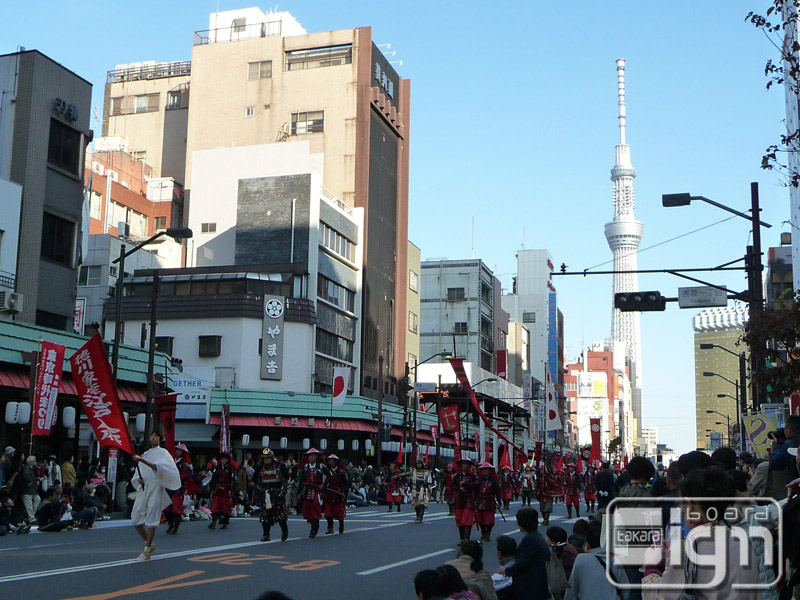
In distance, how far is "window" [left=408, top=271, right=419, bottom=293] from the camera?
7816 cm

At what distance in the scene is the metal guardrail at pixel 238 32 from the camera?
73.9 meters

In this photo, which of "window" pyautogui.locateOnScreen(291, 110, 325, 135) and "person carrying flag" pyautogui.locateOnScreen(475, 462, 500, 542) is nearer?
"person carrying flag" pyautogui.locateOnScreen(475, 462, 500, 542)

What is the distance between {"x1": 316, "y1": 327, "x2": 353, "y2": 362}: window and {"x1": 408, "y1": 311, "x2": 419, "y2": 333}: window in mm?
13827

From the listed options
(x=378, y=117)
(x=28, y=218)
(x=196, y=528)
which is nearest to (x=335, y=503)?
(x=196, y=528)

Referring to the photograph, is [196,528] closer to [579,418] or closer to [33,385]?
[33,385]

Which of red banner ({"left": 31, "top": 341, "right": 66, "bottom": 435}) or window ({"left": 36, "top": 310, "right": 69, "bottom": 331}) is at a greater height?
window ({"left": 36, "top": 310, "right": 69, "bottom": 331})

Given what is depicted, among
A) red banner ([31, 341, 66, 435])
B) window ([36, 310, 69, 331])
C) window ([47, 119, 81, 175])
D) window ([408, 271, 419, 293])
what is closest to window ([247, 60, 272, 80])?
window ([408, 271, 419, 293])

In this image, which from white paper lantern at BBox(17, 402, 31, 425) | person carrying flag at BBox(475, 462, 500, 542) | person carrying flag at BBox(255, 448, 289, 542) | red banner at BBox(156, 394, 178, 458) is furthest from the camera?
red banner at BBox(156, 394, 178, 458)

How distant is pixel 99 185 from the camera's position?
65.4 meters

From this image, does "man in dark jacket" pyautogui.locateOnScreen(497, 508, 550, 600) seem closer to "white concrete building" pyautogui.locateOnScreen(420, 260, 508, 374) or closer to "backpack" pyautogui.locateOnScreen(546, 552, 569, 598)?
"backpack" pyautogui.locateOnScreen(546, 552, 569, 598)

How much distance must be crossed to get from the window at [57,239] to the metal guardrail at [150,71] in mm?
47364

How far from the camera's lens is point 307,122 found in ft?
226

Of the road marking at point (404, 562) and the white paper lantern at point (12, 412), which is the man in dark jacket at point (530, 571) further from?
the white paper lantern at point (12, 412)

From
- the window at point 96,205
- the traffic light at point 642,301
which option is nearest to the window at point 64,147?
the traffic light at point 642,301
